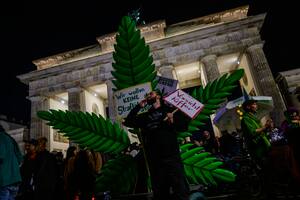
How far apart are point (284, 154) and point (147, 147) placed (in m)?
2.92

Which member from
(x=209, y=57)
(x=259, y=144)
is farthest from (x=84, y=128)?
(x=209, y=57)

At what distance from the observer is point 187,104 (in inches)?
104

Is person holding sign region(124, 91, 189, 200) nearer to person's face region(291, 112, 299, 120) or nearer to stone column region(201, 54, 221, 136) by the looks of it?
person's face region(291, 112, 299, 120)

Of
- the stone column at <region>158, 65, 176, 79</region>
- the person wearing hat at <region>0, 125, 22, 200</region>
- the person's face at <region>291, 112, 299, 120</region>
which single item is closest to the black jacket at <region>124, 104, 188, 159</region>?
the person wearing hat at <region>0, 125, 22, 200</region>

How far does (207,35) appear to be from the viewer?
71.4 feet

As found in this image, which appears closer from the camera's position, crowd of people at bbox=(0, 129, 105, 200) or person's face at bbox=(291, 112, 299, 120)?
person's face at bbox=(291, 112, 299, 120)

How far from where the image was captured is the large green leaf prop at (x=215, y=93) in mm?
2645

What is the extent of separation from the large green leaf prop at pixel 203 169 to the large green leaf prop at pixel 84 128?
88 centimetres

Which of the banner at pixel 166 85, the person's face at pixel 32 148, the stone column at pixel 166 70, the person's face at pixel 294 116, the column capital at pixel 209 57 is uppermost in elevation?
the column capital at pixel 209 57

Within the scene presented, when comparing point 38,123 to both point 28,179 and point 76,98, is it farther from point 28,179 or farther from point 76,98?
point 28,179

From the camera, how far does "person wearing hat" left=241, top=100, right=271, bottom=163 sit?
4.71m

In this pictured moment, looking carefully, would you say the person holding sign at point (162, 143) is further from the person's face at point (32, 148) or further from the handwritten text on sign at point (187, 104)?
the person's face at point (32, 148)

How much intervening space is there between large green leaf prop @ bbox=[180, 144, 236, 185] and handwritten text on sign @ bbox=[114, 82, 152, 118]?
93 cm

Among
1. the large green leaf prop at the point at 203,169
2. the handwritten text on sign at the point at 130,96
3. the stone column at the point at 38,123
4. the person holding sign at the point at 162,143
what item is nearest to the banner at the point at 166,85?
the person holding sign at the point at 162,143
